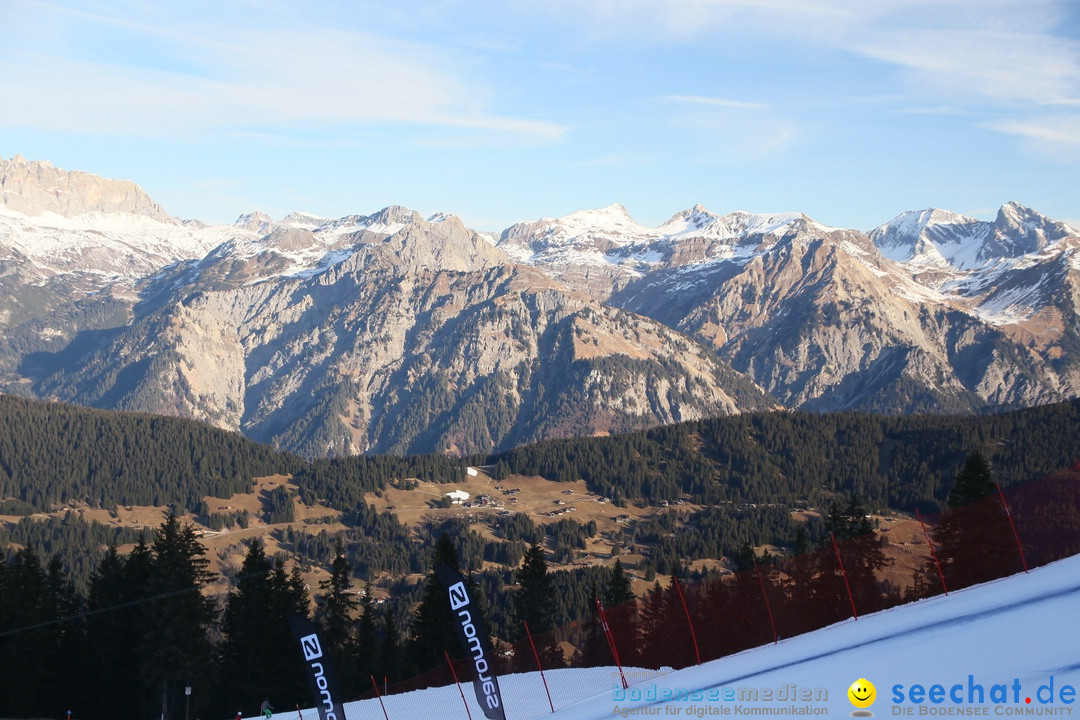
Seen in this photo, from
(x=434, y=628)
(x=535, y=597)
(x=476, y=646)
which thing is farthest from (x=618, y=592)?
(x=476, y=646)

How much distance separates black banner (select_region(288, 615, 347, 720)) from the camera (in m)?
46.8

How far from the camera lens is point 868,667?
34375mm

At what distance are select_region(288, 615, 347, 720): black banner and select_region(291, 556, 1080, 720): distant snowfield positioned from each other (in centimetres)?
639

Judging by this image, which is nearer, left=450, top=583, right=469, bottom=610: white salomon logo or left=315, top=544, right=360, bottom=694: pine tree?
left=450, top=583, right=469, bottom=610: white salomon logo

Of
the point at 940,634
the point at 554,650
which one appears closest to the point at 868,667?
the point at 940,634

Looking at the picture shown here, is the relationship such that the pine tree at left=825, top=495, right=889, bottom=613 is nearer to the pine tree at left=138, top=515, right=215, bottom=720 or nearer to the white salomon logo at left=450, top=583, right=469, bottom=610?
the white salomon logo at left=450, top=583, right=469, bottom=610

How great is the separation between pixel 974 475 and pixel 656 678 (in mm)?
39391

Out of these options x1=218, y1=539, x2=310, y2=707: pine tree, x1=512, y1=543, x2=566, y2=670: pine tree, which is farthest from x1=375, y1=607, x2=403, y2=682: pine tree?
x1=512, y1=543, x2=566, y2=670: pine tree

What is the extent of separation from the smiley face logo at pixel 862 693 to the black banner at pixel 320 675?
24.0 m

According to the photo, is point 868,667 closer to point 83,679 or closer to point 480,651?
point 480,651

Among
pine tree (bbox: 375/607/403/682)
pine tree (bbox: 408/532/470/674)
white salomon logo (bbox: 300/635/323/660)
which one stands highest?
white salomon logo (bbox: 300/635/323/660)

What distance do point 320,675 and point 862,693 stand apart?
2567 cm

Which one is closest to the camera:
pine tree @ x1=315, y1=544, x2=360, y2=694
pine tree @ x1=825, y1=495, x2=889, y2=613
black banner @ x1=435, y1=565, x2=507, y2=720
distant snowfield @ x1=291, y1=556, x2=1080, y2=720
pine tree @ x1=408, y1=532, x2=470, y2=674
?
distant snowfield @ x1=291, y1=556, x2=1080, y2=720

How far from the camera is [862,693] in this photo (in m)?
31.9
